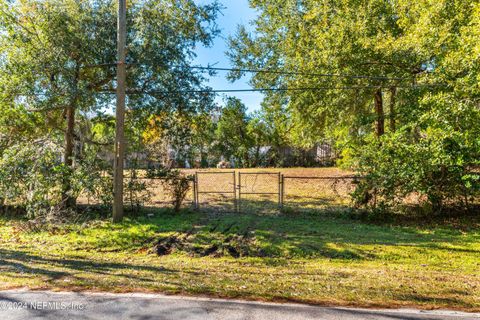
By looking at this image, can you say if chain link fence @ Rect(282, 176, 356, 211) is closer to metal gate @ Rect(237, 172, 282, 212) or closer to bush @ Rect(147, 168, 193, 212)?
metal gate @ Rect(237, 172, 282, 212)

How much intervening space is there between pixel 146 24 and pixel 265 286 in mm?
8773

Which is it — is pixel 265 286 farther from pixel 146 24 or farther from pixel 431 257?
pixel 146 24

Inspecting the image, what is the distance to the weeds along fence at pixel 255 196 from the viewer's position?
10.4 meters

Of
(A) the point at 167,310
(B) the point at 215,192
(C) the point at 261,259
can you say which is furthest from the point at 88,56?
(A) the point at 167,310

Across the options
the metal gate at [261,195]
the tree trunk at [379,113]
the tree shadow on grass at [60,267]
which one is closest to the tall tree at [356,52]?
the tree trunk at [379,113]

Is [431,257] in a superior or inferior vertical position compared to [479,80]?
inferior

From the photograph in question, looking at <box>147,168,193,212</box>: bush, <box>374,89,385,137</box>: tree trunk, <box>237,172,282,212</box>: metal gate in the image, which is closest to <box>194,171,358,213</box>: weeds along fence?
<box>237,172,282,212</box>: metal gate

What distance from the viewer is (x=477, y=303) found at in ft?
13.0

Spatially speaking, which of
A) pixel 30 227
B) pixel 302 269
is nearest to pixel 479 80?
pixel 302 269

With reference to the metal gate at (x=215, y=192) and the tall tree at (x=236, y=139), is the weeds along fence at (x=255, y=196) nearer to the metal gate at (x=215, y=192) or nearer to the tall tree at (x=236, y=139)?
the metal gate at (x=215, y=192)

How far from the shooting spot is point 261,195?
44.8 ft

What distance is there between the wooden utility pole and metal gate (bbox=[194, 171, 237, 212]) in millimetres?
2604

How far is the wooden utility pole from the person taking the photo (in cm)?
831

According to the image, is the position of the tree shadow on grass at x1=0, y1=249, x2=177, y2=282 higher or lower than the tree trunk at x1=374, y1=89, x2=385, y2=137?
lower
